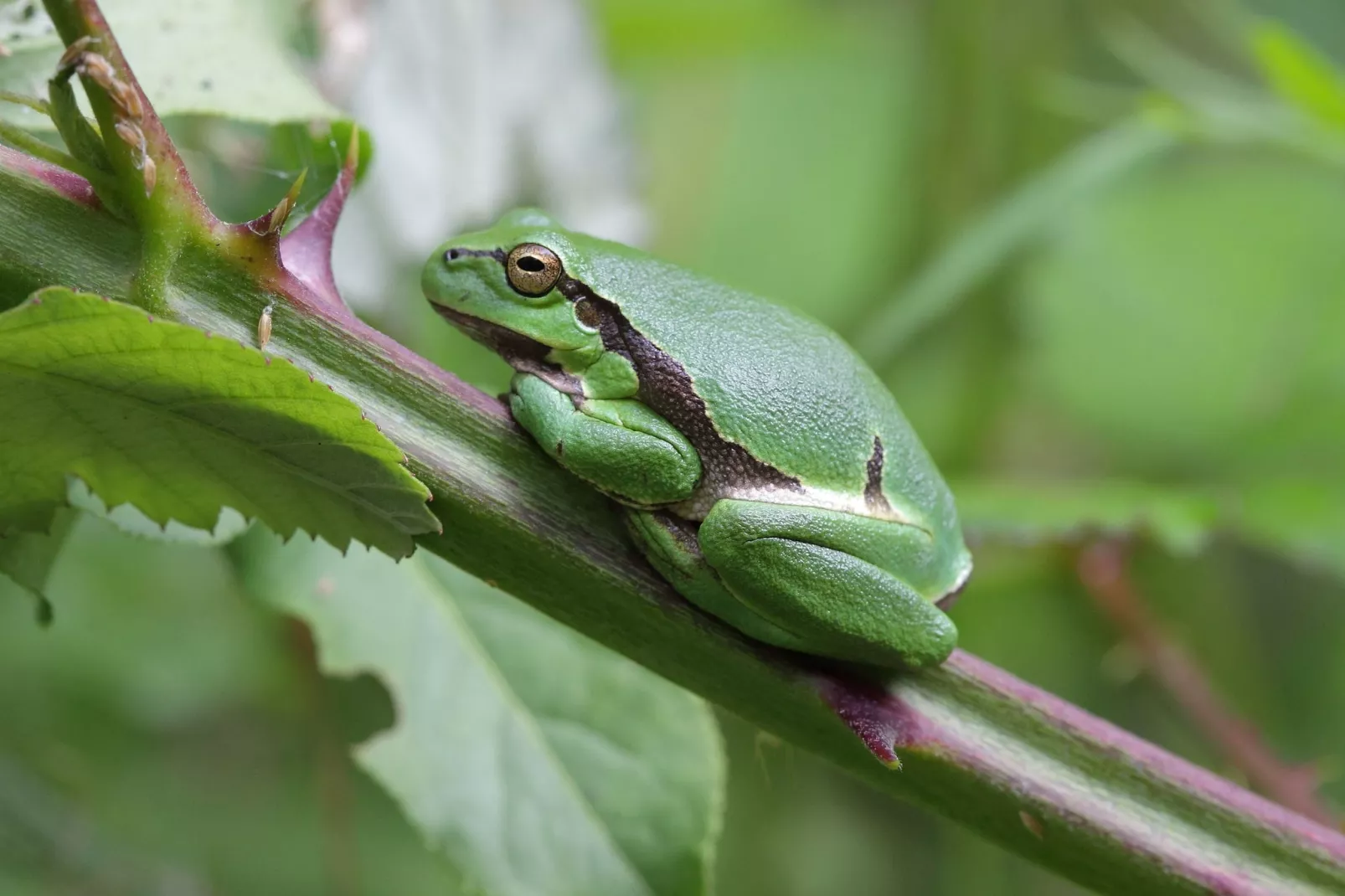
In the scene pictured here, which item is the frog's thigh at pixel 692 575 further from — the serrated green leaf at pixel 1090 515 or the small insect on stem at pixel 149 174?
the serrated green leaf at pixel 1090 515

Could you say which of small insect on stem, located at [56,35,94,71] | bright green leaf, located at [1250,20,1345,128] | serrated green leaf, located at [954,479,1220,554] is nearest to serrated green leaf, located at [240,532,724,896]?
small insect on stem, located at [56,35,94,71]

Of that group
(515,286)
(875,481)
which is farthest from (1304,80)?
(515,286)

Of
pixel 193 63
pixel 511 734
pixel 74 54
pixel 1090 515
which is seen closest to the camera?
pixel 74 54

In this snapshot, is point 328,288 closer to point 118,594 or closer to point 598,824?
point 598,824

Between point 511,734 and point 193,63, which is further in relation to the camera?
point 511,734

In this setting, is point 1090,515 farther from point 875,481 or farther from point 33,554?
point 33,554

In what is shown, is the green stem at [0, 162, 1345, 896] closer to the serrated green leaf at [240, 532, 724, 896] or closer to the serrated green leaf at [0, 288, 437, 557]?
the serrated green leaf at [0, 288, 437, 557]

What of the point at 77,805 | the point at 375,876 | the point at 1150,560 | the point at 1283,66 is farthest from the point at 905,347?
the point at 77,805
